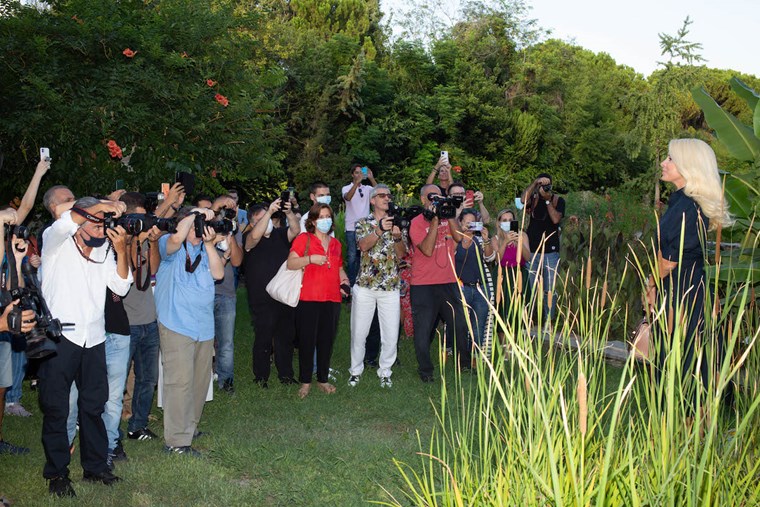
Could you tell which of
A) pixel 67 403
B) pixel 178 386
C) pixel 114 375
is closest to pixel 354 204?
pixel 178 386

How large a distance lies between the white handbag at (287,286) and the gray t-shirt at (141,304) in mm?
2107

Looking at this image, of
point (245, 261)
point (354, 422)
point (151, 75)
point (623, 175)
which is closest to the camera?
point (354, 422)

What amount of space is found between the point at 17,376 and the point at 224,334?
213cm

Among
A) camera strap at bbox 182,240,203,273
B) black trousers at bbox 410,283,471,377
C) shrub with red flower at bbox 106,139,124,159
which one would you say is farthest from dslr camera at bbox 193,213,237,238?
shrub with red flower at bbox 106,139,124,159

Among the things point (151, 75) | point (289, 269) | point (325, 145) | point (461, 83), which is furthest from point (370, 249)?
point (461, 83)

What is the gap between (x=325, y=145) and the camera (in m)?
32.9

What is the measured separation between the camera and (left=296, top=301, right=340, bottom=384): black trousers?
9.46m

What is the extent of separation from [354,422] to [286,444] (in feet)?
3.53

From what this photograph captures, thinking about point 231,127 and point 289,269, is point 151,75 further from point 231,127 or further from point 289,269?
point 289,269

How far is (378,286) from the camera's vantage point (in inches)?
385

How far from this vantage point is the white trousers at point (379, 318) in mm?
9820

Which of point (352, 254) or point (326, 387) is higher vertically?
point (352, 254)

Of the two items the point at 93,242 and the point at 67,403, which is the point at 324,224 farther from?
the point at 67,403

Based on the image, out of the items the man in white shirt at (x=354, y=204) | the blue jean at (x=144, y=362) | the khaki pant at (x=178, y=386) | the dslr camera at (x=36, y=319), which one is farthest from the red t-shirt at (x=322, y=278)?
the dslr camera at (x=36, y=319)
